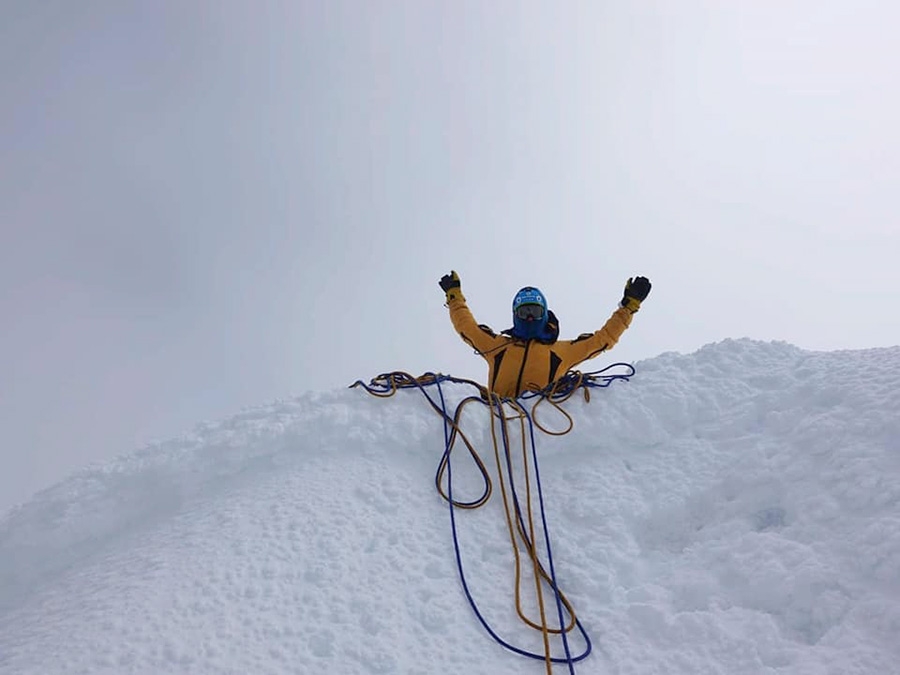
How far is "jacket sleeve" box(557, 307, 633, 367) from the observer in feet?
15.0

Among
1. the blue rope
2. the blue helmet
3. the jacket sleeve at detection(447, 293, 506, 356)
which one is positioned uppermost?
the blue helmet

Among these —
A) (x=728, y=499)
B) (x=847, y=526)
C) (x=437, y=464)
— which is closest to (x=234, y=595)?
(x=437, y=464)

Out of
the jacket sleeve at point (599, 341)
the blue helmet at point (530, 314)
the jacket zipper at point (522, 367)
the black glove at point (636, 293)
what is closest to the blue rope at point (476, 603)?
the jacket zipper at point (522, 367)

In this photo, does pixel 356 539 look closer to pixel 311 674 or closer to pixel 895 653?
pixel 311 674

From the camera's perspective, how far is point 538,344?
4531 mm

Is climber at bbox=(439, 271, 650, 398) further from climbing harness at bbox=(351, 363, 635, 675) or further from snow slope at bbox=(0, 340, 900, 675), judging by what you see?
snow slope at bbox=(0, 340, 900, 675)

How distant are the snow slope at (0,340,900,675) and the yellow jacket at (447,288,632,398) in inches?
33.3

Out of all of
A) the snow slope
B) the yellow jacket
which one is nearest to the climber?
the yellow jacket

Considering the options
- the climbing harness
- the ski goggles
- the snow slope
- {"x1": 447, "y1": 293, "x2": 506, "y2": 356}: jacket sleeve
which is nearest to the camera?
the snow slope

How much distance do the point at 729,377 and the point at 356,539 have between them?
8.46ft

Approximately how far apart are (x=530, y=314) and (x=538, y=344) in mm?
250

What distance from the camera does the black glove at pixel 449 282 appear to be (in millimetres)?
5082

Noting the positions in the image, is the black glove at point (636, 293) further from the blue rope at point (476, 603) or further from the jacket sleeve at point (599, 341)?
the blue rope at point (476, 603)

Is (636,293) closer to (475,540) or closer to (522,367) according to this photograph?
(522,367)
